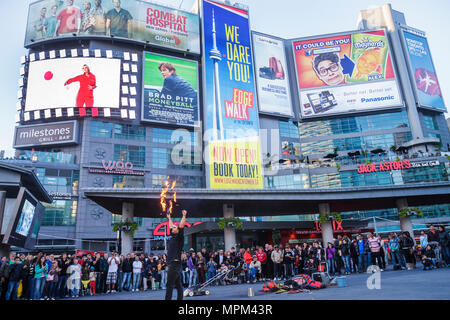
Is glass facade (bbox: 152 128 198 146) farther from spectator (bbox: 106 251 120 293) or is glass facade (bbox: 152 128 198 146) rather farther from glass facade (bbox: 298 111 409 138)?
spectator (bbox: 106 251 120 293)

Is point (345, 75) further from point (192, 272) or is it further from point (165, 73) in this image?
point (192, 272)

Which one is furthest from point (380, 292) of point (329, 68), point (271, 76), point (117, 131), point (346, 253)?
point (329, 68)

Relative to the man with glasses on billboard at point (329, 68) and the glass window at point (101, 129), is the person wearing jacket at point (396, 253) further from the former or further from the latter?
the man with glasses on billboard at point (329, 68)

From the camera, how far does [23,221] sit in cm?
1730

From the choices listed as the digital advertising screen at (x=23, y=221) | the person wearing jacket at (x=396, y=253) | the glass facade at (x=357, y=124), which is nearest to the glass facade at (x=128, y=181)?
the digital advertising screen at (x=23, y=221)

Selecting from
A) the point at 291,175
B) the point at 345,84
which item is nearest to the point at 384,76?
the point at 345,84

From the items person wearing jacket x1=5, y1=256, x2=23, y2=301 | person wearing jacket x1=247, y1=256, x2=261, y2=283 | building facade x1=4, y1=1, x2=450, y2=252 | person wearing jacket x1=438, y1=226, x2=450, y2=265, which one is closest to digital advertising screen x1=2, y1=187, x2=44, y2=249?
person wearing jacket x1=5, y1=256, x2=23, y2=301

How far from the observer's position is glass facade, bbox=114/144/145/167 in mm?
54750

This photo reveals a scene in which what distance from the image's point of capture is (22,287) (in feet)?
45.9

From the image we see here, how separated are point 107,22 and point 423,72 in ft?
210

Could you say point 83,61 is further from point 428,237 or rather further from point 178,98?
point 428,237
